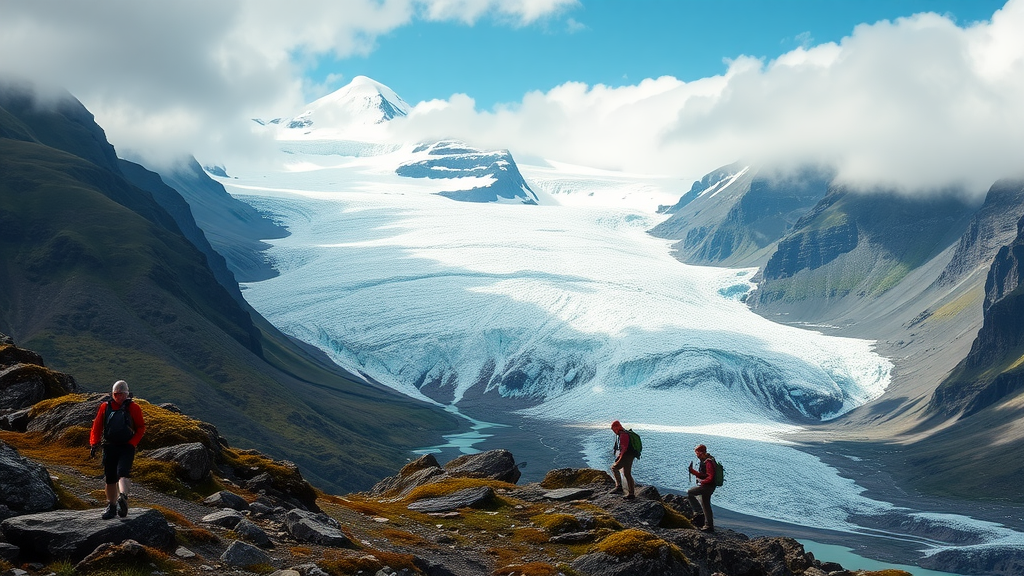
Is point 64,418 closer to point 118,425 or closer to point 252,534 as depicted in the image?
point 118,425

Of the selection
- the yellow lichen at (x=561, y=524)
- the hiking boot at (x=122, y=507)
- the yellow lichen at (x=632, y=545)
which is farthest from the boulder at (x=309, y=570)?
the yellow lichen at (x=561, y=524)

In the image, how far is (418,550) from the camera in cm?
2834

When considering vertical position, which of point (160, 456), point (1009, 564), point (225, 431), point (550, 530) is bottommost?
point (1009, 564)

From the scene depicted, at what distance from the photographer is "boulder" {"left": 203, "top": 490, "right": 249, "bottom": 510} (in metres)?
26.3

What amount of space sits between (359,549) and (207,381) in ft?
595

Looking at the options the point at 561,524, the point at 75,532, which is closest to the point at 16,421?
the point at 75,532

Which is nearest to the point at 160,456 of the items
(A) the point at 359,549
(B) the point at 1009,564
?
(A) the point at 359,549

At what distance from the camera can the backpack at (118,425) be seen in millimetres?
21062

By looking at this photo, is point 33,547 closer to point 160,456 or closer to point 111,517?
point 111,517

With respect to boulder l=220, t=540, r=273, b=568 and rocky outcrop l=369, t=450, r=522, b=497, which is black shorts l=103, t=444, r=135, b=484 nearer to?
boulder l=220, t=540, r=273, b=568

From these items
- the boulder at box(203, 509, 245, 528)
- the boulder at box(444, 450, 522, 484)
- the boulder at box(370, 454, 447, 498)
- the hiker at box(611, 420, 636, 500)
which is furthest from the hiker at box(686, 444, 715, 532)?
the boulder at box(203, 509, 245, 528)

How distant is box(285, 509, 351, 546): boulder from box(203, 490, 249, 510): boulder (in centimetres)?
160

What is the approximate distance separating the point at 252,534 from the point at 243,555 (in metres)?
2.12

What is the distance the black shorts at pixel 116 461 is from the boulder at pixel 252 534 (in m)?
3.70
